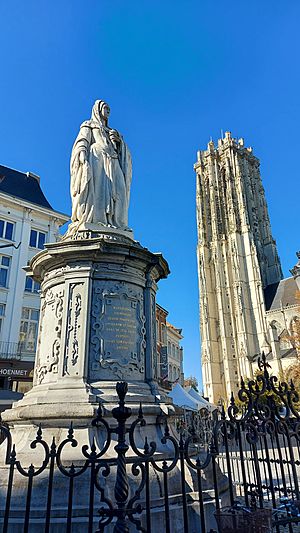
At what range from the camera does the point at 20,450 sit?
190 inches

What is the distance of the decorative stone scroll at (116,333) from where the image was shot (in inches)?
223

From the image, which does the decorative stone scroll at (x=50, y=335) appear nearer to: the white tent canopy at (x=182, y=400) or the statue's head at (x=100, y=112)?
the statue's head at (x=100, y=112)

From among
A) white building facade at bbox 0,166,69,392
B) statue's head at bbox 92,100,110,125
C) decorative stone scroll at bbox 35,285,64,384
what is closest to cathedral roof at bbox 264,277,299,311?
white building facade at bbox 0,166,69,392

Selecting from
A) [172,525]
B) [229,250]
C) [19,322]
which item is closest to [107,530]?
[172,525]

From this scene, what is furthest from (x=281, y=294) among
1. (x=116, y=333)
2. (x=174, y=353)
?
(x=116, y=333)

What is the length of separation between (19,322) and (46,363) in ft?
59.3

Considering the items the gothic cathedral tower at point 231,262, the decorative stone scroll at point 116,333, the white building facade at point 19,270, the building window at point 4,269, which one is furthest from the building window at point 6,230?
the gothic cathedral tower at point 231,262

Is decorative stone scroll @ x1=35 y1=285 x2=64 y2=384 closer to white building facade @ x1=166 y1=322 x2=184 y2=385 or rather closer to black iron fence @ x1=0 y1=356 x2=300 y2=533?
black iron fence @ x1=0 y1=356 x2=300 y2=533

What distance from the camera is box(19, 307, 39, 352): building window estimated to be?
886 inches

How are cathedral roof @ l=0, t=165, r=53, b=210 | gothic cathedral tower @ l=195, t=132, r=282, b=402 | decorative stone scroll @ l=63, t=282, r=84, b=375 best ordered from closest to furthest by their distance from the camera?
decorative stone scroll @ l=63, t=282, r=84, b=375 < cathedral roof @ l=0, t=165, r=53, b=210 < gothic cathedral tower @ l=195, t=132, r=282, b=402

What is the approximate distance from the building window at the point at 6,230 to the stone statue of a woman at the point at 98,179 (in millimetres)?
18002

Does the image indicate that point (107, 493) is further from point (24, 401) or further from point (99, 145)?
point (99, 145)

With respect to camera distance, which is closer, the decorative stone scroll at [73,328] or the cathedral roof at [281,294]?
the decorative stone scroll at [73,328]

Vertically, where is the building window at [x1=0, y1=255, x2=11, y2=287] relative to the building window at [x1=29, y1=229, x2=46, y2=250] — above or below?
below
